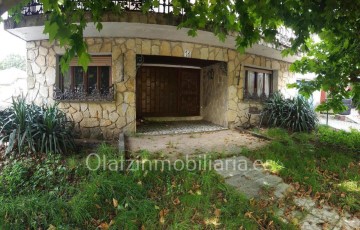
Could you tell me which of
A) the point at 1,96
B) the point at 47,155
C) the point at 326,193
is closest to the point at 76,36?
the point at 47,155

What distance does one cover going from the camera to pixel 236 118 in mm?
7488

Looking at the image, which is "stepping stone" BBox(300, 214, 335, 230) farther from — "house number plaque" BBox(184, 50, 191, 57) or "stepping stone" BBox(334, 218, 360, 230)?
"house number plaque" BBox(184, 50, 191, 57)

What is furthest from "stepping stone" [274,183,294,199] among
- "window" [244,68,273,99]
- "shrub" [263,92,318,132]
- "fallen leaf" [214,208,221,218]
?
"window" [244,68,273,99]

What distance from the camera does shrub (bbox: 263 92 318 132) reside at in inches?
280

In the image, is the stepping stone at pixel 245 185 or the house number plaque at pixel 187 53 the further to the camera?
the house number plaque at pixel 187 53

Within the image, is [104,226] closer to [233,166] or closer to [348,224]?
[233,166]

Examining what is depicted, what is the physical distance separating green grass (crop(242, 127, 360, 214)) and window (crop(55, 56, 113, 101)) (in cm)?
393

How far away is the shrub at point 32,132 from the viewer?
409cm

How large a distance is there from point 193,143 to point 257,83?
14.2 ft

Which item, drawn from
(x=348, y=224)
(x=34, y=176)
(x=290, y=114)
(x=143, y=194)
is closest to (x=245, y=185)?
(x=348, y=224)

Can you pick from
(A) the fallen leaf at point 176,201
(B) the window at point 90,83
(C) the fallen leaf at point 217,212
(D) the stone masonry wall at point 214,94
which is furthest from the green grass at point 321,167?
(B) the window at point 90,83

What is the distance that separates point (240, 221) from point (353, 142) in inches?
200

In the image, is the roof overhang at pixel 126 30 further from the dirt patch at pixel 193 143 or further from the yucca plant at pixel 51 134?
the dirt patch at pixel 193 143

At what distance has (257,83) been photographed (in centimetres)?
838
